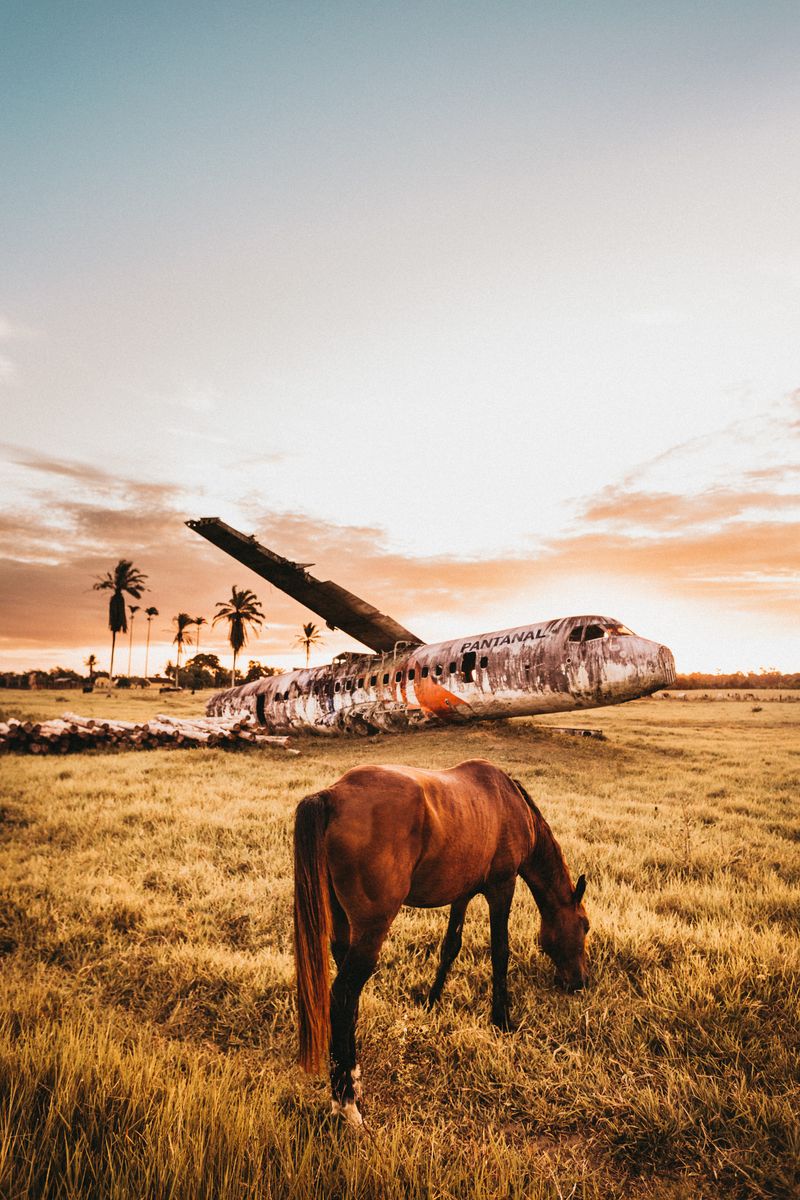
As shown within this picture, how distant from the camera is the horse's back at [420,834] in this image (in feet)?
11.0

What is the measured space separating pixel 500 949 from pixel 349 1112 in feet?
4.84

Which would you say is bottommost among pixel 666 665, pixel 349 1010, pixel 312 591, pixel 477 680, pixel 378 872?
pixel 349 1010

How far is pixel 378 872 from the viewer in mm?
3371

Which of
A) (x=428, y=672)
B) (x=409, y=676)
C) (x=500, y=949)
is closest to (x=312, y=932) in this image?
(x=500, y=949)

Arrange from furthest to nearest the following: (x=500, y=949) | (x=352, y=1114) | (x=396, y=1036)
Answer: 1. (x=500, y=949)
2. (x=396, y=1036)
3. (x=352, y=1114)

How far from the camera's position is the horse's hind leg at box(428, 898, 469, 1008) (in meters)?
4.41

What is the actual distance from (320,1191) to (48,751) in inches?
726

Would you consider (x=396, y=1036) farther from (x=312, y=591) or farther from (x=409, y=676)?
(x=312, y=591)

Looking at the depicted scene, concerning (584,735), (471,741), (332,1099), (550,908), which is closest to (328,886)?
(332,1099)

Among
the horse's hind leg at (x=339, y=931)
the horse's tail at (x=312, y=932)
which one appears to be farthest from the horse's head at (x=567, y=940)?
the horse's tail at (x=312, y=932)

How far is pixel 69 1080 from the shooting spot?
270 cm

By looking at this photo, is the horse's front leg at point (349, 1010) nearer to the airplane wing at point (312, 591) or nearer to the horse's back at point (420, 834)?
the horse's back at point (420, 834)

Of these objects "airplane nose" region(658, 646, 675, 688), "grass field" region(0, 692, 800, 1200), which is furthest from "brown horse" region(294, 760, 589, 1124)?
"airplane nose" region(658, 646, 675, 688)

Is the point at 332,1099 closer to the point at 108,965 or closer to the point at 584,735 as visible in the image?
the point at 108,965
